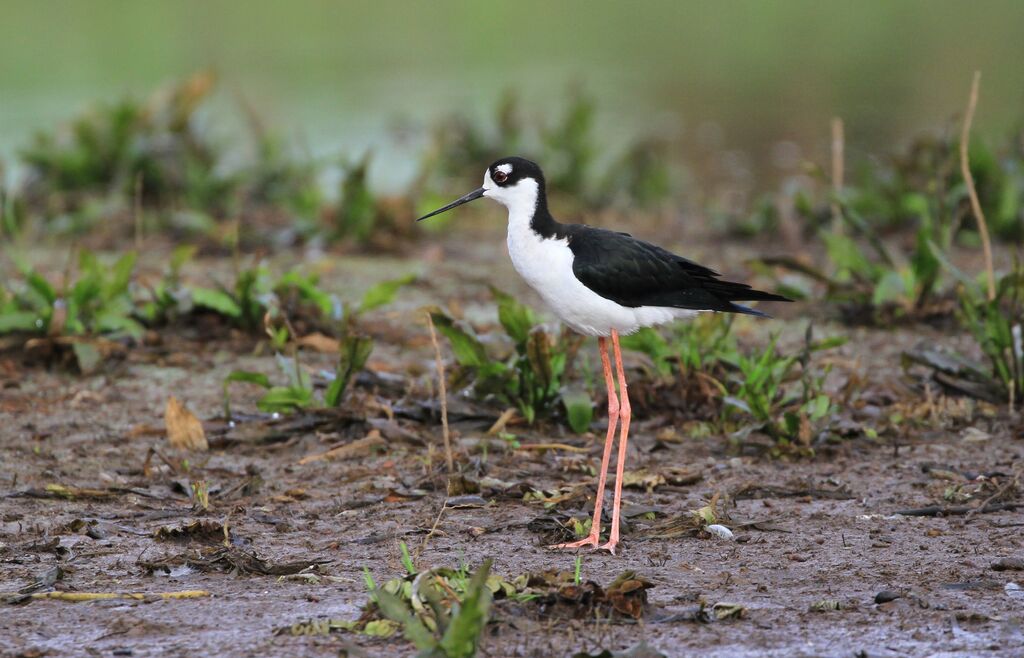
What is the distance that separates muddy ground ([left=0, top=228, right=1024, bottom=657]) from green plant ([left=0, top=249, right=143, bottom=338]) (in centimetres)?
20

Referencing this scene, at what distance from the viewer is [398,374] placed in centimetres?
600

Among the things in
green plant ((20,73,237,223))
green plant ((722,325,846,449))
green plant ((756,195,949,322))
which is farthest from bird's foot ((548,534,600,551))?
green plant ((20,73,237,223))

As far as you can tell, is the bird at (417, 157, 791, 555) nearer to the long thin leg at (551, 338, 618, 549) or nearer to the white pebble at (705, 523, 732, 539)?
the long thin leg at (551, 338, 618, 549)

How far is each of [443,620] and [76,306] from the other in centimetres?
351

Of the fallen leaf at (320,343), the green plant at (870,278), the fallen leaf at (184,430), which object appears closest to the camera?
the fallen leaf at (184,430)

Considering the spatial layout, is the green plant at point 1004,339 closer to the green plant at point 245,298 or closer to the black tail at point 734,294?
the black tail at point 734,294

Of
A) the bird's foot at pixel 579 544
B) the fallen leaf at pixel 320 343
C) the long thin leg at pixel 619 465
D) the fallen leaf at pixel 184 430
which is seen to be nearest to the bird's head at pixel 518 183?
the long thin leg at pixel 619 465

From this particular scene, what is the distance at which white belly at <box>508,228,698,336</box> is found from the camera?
4.54 meters

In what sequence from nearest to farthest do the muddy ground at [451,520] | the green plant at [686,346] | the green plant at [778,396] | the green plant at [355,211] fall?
the muddy ground at [451,520] → the green plant at [778,396] → the green plant at [686,346] → the green plant at [355,211]

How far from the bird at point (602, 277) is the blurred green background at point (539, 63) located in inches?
253

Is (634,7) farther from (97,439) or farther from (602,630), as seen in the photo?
(602,630)

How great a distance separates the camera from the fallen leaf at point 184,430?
5.31 meters

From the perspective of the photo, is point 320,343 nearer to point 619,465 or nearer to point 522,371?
point 522,371

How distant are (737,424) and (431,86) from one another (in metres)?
10.9
